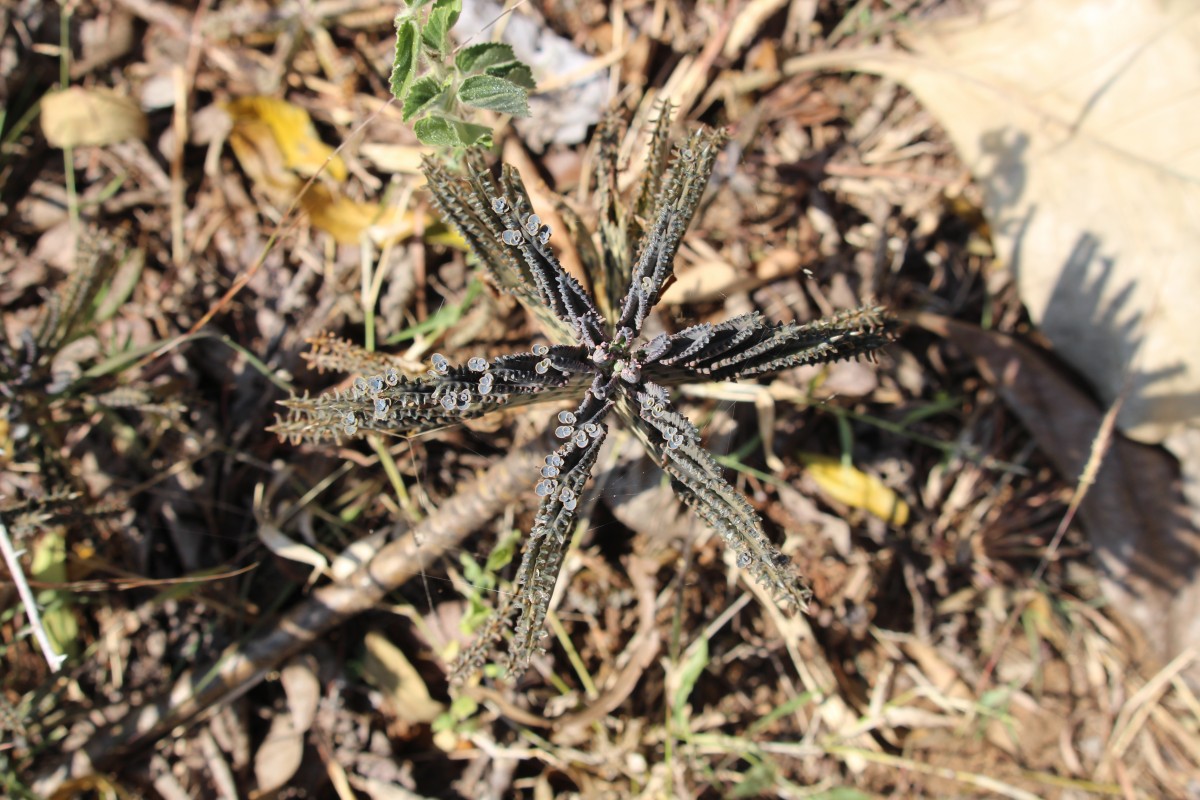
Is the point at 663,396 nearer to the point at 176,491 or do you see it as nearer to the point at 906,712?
the point at 176,491

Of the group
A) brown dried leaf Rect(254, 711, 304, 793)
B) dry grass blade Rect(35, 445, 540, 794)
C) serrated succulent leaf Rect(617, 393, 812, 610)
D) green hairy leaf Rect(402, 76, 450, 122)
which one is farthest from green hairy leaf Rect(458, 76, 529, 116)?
brown dried leaf Rect(254, 711, 304, 793)

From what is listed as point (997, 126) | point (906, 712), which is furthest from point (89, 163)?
point (906, 712)

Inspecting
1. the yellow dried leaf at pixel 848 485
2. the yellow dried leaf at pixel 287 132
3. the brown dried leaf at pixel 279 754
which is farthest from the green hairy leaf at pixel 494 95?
the brown dried leaf at pixel 279 754

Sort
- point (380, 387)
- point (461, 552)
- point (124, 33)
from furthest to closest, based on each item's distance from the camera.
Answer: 1. point (124, 33)
2. point (461, 552)
3. point (380, 387)

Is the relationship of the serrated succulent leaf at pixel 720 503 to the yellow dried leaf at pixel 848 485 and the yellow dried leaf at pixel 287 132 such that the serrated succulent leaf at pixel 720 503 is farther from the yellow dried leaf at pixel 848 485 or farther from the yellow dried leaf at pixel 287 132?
the yellow dried leaf at pixel 287 132

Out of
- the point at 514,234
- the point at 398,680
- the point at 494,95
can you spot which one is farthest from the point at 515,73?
the point at 398,680

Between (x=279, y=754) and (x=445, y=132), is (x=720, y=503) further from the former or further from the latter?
(x=279, y=754)
